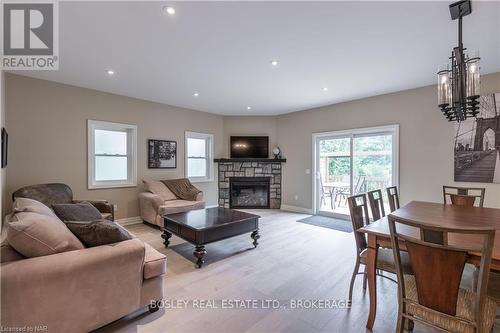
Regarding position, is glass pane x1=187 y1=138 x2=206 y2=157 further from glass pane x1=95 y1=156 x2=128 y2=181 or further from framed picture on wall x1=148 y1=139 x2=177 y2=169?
glass pane x1=95 y1=156 x2=128 y2=181

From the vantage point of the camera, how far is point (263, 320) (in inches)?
74.6

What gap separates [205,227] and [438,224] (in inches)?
90.7

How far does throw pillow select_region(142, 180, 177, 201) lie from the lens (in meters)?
4.81

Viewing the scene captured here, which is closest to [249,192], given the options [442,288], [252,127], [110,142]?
[252,127]

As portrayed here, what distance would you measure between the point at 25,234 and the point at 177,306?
1.29 metres

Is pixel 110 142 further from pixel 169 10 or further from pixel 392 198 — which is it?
pixel 392 198

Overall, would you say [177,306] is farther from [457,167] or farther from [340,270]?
[457,167]

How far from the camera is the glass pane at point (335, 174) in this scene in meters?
5.26

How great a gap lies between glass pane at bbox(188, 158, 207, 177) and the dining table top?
4869 mm

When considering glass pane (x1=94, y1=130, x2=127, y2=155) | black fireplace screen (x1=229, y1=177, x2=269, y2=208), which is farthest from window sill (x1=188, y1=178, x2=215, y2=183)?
glass pane (x1=94, y1=130, x2=127, y2=155)

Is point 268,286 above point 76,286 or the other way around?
the other way around

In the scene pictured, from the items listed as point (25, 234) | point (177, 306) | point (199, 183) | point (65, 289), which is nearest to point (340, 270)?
point (177, 306)

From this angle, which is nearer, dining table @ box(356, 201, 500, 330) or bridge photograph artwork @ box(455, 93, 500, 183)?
dining table @ box(356, 201, 500, 330)

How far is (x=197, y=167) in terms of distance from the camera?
6.27 meters
